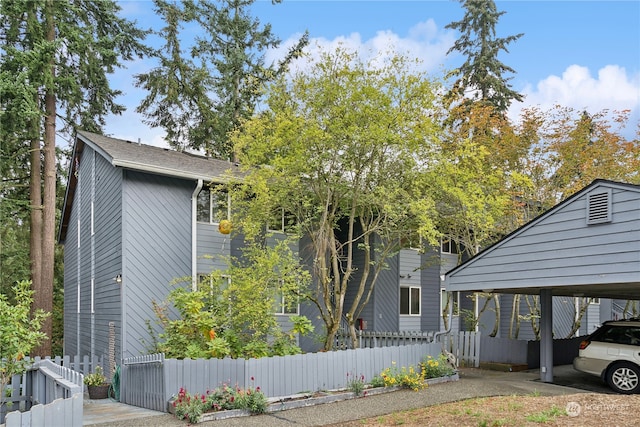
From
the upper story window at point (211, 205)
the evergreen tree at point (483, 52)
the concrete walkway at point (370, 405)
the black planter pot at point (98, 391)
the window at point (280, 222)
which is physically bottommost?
the black planter pot at point (98, 391)

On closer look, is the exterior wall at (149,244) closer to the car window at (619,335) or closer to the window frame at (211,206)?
the window frame at (211,206)

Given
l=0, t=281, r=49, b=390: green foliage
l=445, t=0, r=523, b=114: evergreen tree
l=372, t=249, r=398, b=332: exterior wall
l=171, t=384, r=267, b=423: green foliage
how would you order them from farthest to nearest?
1. l=445, t=0, r=523, b=114: evergreen tree
2. l=372, t=249, r=398, b=332: exterior wall
3. l=171, t=384, r=267, b=423: green foliage
4. l=0, t=281, r=49, b=390: green foliage

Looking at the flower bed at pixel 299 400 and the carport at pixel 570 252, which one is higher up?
the carport at pixel 570 252

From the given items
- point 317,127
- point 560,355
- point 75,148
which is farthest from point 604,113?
point 75,148

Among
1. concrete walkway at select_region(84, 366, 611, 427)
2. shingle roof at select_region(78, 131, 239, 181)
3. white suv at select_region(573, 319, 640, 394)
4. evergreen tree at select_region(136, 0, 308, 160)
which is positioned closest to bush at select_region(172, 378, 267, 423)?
concrete walkway at select_region(84, 366, 611, 427)

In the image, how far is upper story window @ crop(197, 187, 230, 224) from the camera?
54.2 ft

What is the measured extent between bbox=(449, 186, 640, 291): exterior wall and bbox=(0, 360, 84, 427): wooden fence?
29.1 feet

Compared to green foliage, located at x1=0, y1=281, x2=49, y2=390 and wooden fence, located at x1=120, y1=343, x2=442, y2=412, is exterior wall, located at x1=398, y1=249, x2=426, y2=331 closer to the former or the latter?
wooden fence, located at x1=120, y1=343, x2=442, y2=412

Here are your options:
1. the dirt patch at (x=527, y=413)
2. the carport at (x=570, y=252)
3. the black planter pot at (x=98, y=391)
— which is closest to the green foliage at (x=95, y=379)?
the black planter pot at (x=98, y=391)

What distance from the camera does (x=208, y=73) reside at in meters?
32.6

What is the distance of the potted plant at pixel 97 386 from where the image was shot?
13.6 m

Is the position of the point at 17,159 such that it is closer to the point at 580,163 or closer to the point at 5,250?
the point at 5,250

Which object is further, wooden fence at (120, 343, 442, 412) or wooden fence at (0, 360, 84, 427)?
wooden fence at (120, 343, 442, 412)

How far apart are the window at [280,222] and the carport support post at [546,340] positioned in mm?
6656
